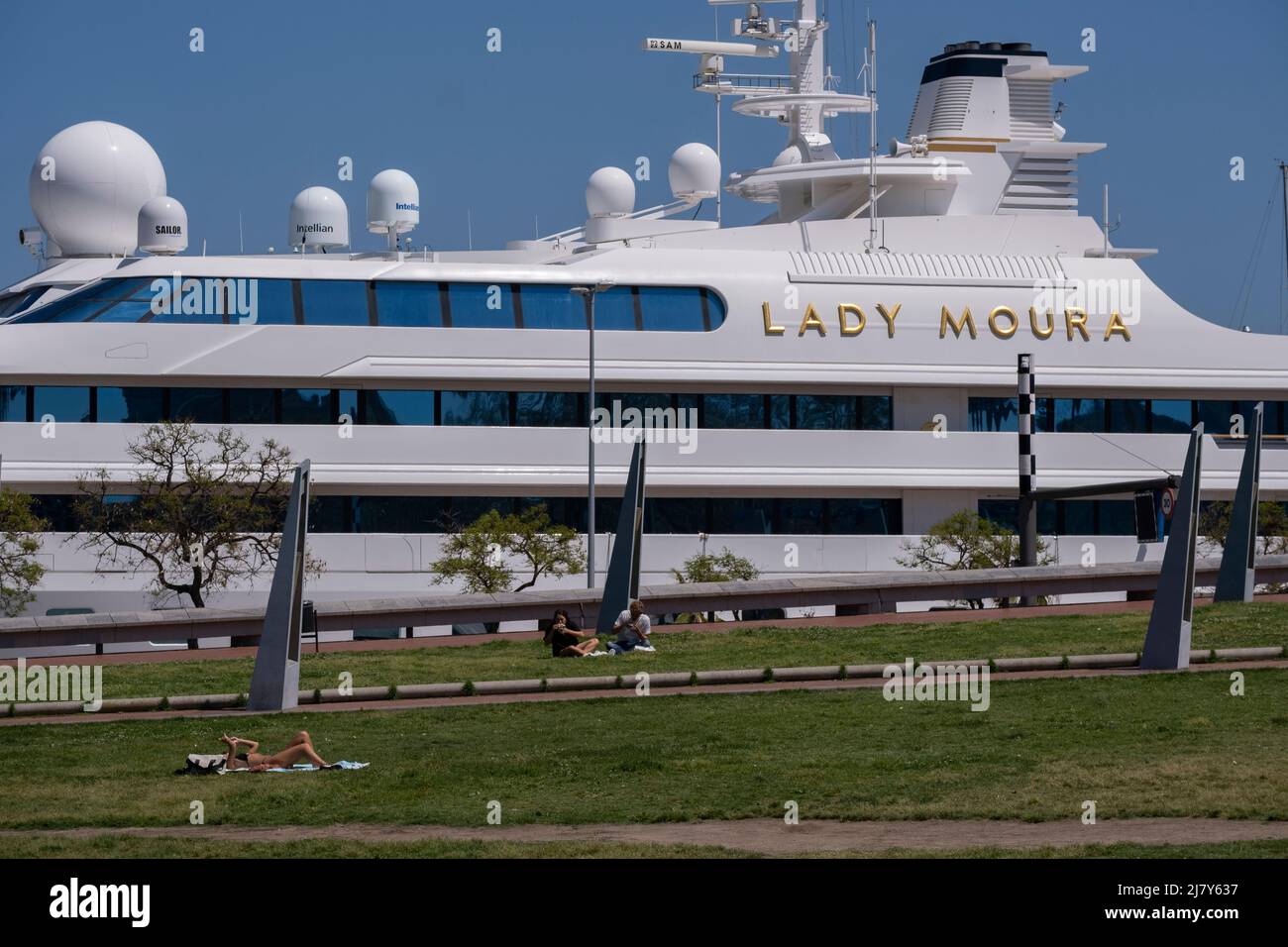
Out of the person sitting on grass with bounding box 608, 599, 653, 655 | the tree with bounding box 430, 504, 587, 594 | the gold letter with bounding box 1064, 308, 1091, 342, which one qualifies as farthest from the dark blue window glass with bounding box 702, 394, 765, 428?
the person sitting on grass with bounding box 608, 599, 653, 655

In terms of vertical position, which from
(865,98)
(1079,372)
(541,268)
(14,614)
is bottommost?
(14,614)

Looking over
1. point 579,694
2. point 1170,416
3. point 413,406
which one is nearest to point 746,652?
point 579,694

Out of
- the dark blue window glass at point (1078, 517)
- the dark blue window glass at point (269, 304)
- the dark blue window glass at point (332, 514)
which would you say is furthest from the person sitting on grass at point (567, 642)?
the dark blue window glass at point (1078, 517)

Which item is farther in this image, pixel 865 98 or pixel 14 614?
pixel 865 98

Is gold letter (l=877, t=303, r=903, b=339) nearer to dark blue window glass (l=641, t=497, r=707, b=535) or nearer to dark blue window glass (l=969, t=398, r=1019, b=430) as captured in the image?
dark blue window glass (l=969, t=398, r=1019, b=430)

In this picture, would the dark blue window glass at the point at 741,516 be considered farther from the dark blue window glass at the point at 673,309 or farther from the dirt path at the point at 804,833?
the dirt path at the point at 804,833

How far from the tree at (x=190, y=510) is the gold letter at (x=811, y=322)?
1303 cm

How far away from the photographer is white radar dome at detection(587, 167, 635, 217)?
50094mm

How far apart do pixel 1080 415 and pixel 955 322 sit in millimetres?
4527
